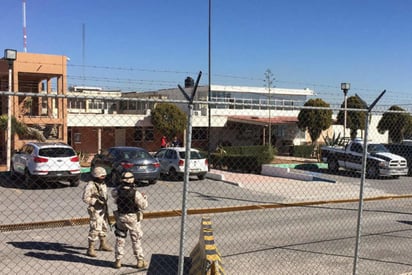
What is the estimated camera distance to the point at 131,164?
55.2ft

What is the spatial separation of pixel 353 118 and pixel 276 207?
86.7 feet

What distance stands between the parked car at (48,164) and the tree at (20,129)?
19.2 ft

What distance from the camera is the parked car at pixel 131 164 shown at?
55.2ft

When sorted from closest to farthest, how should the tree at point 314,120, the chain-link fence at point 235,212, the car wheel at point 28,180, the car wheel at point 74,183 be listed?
the chain-link fence at point 235,212, the car wheel at point 28,180, the car wheel at point 74,183, the tree at point 314,120

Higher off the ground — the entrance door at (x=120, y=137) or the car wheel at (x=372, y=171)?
the entrance door at (x=120, y=137)

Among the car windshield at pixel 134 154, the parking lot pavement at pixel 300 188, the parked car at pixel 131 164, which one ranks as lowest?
the parking lot pavement at pixel 300 188

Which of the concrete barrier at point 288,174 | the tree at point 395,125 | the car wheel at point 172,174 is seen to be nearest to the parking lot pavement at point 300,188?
the concrete barrier at point 288,174

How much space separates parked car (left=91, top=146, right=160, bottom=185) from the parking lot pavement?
3.75 meters

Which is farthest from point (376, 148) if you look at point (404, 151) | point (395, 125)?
point (395, 125)

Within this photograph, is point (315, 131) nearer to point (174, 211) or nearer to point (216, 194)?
point (216, 194)

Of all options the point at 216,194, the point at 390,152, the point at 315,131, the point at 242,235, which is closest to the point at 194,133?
the point at 315,131

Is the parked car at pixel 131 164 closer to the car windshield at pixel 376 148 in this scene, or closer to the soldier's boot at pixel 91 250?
the soldier's boot at pixel 91 250

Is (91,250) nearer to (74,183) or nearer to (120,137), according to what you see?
(74,183)

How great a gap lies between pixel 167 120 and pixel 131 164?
14.4 m
